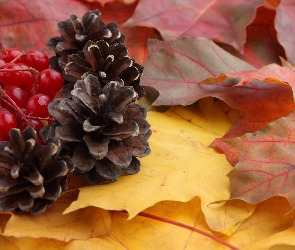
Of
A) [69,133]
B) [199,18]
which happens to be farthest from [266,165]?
[199,18]

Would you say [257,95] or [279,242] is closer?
[279,242]

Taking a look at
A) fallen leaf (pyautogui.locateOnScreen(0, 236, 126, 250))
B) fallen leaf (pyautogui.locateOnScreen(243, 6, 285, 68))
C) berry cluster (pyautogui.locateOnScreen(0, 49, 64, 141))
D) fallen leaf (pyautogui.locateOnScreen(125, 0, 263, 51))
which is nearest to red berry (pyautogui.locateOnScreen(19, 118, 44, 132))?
berry cluster (pyautogui.locateOnScreen(0, 49, 64, 141))

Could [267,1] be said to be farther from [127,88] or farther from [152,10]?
[127,88]

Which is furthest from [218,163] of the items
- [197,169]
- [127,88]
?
[127,88]

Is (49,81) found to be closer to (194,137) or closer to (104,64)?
(104,64)

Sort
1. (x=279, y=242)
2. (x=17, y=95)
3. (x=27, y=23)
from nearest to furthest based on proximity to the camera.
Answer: (x=279, y=242) < (x=17, y=95) < (x=27, y=23)

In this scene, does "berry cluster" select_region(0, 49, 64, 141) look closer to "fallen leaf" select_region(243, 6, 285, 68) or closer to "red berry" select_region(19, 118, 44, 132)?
"red berry" select_region(19, 118, 44, 132)

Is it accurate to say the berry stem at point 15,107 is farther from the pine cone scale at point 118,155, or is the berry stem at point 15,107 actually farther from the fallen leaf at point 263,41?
the fallen leaf at point 263,41
